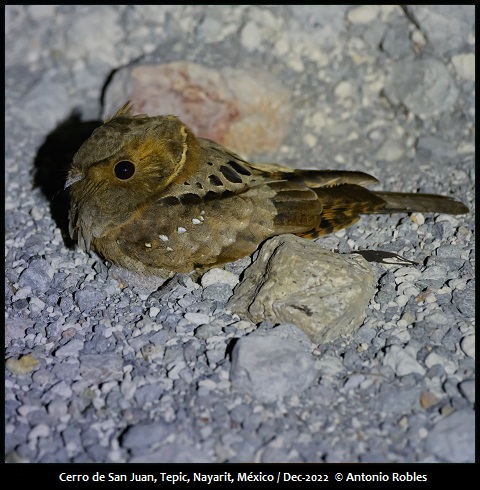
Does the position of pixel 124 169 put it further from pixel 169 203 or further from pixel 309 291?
pixel 309 291

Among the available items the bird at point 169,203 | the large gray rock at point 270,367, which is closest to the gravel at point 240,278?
the large gray rock at point 270,367

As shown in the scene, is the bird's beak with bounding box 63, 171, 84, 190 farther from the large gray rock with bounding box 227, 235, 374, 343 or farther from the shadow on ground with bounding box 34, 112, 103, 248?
the large gray rock with bounding box 227, 235, 374, 343

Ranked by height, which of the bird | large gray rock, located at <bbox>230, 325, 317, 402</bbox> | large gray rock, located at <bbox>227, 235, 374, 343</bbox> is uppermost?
the bird

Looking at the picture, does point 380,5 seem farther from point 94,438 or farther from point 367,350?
point 94,438

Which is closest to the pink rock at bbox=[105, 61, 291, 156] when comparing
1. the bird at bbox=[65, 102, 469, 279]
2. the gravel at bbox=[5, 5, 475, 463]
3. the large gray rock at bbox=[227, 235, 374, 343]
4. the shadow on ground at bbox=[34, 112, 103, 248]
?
the gravel at bbox=[5, 5, 475, 463]

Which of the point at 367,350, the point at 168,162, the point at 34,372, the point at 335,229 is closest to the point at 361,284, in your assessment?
the point at 367,350

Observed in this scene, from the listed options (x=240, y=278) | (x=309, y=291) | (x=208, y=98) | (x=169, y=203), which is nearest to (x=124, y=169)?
(x=169, y=203)
